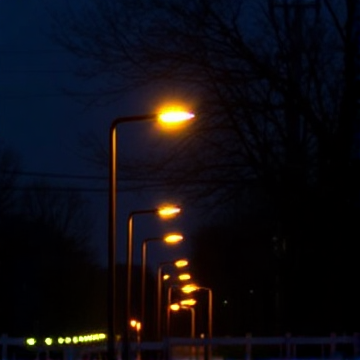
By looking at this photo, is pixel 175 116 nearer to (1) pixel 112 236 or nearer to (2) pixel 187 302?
(1) pixel 112 236

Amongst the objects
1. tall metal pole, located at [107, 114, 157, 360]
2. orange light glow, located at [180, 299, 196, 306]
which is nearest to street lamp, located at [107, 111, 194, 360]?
tall metal pole, located at [107, 114, 157, 360]

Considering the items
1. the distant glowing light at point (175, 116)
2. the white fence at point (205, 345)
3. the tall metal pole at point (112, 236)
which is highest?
the distant glowing light at point (175, 116)

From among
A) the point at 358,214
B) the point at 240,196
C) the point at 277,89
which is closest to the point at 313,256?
the point at 358,214

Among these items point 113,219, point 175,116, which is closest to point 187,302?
point 113,219

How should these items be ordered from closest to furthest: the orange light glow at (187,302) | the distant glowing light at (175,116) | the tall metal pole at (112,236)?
the distant glowing light at (175,116)
the tall metal pole at (112,236)
the orange light glow at (187,302)

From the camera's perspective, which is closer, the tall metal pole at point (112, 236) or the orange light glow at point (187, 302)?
the tall metal pole at point (112, 236)

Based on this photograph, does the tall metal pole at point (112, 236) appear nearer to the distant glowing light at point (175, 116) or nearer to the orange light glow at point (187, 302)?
the distant glowing light at point (175, 116)

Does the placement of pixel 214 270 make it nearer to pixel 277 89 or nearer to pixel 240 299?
pixel 240 299

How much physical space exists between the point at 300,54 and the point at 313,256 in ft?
30.2

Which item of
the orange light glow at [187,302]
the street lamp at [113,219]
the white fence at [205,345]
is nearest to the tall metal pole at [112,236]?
the street lamp at [113,219]

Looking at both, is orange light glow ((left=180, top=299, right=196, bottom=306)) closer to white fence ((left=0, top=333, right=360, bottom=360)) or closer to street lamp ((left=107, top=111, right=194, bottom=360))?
white fence ((left=0, top=333, right=360, bottom=360))

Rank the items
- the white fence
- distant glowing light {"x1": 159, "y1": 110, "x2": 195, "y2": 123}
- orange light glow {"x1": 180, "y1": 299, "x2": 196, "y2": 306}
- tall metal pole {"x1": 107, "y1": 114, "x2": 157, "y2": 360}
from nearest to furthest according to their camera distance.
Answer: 1. distant glowing light {"x1": 159, "y1": 110, "x2": 195, "y2": 123}
2. tall metal pole {"x1": 107, "y1": 114, "x2": 157, "y2": 360}
3. the white fence
4. orange light glow {"x1": 180, "y1": 299, "x2": 196, "y2": 306}

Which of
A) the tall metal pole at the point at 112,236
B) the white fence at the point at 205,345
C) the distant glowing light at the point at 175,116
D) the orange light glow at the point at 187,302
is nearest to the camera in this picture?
the distant glowing light at the point at 175,116

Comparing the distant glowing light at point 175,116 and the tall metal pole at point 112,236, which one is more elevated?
the distant glowing light at point 175,116
